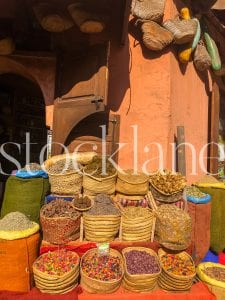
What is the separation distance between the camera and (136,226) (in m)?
3.27

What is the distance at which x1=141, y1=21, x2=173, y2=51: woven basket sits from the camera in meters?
4.36

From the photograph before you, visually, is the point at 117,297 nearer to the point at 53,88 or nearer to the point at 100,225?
the point at 100,225

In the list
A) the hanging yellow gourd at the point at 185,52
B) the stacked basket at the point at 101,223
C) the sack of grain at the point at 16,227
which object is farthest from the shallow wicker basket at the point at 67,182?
the hanging yellow gourd at the point at 185,52

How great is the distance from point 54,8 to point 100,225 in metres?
2.55

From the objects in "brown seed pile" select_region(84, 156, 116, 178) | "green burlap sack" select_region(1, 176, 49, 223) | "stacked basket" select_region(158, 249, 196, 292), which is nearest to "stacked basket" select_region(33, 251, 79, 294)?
"green burlap sack" select_region(1, 176, 49, 223)

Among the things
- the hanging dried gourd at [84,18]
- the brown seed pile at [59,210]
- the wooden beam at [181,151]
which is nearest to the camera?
the brown seed pile at [59,210]

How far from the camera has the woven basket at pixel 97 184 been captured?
3.65 meters

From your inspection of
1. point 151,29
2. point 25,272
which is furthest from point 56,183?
point 151,29

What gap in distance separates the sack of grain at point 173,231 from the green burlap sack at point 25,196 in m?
1.36

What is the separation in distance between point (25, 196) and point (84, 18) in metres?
2.14

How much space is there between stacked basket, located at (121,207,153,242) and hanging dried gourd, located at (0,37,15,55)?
258 centimetres

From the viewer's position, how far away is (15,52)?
421cm

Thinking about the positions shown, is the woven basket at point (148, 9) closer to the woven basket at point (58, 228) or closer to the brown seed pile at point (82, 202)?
the brown seed pile at point (82, 202)

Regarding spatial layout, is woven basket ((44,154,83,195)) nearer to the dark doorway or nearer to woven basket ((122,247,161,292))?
woven basket ((122,247,161,292))
